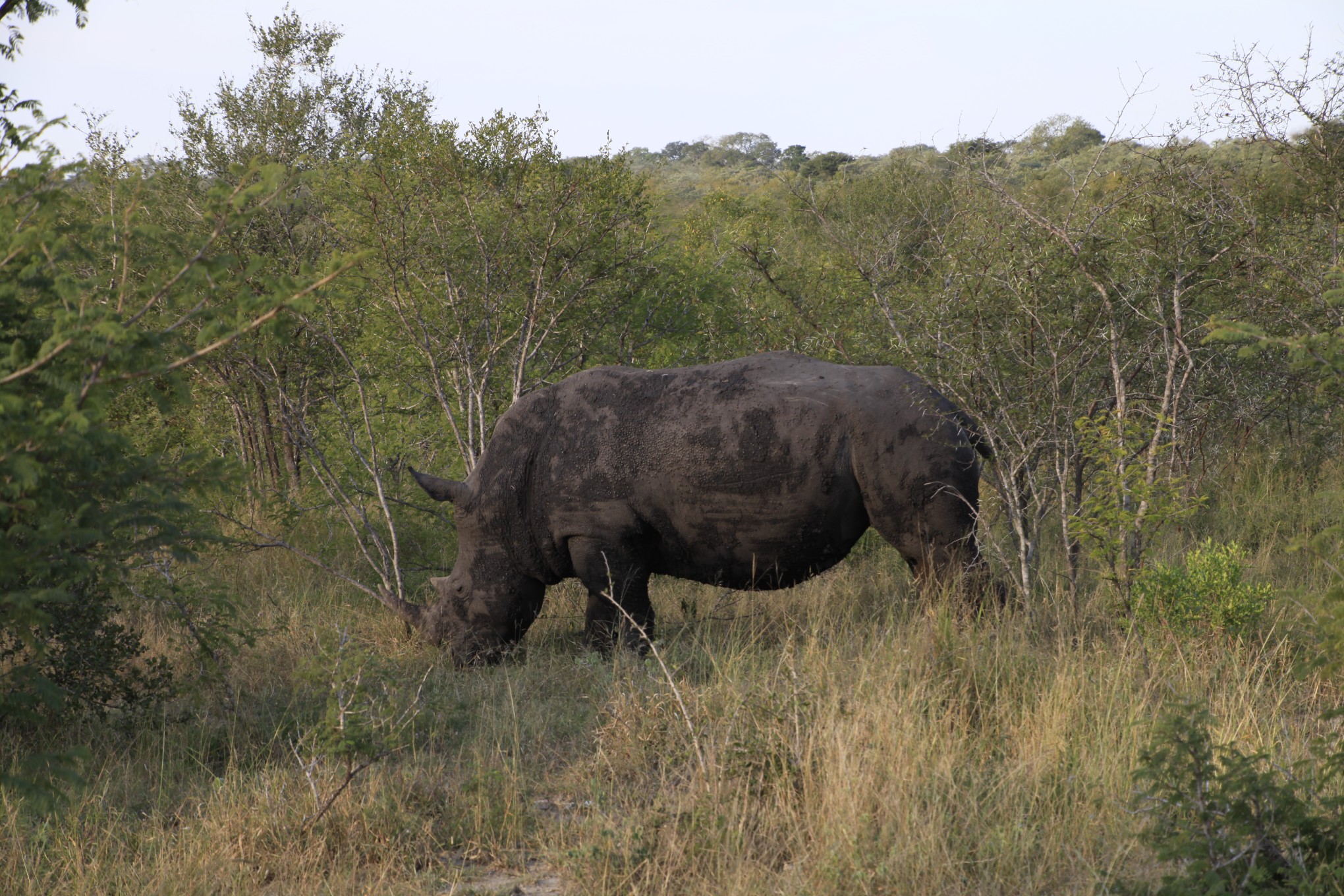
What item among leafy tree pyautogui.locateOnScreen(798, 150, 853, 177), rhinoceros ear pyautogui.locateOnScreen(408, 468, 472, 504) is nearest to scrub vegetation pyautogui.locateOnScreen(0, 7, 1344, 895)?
rhinoceros ear pyautogui.locateOnScreen(408, 468, 472, 504)

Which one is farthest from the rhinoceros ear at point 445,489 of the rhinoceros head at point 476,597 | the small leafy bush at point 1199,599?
the small leafy bush at point 1199,599

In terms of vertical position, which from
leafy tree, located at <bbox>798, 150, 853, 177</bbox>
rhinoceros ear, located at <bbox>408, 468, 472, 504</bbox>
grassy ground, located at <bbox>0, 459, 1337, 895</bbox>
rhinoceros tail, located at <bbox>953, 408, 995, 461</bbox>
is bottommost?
grassy ground, located at <bbox>0, 459, 1337, 895</bbox>

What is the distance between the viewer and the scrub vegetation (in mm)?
3834

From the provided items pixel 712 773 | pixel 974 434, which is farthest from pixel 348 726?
pixel 974 434

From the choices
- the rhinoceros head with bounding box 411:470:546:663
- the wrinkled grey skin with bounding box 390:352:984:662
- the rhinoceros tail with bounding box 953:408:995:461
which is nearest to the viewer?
the wrinkled grey skin with bounding box 390:352:984:662

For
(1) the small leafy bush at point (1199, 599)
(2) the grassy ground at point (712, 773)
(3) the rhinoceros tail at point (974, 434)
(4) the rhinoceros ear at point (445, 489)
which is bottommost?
(2) the grassy ground at point (712, 773)

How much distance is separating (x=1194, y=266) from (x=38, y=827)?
7.50 meters

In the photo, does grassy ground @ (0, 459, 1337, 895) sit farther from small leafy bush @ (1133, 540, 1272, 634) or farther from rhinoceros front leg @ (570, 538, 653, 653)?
rhinoceros front leg @ (570, 538, 653, 653)

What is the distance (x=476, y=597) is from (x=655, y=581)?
2.20 m

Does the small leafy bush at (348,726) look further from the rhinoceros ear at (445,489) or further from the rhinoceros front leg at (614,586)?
the rhinoceros ear at (445,489)

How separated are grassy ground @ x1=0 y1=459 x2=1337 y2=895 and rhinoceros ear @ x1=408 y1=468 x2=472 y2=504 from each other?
48.3 inches

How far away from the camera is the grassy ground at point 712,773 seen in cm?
423

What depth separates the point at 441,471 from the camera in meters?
11.1

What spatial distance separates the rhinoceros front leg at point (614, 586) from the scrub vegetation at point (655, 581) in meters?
0.22
